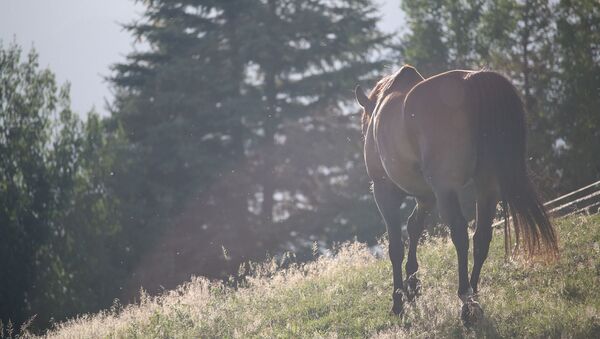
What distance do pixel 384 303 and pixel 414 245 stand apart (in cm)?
78

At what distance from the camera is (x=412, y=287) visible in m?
8.77

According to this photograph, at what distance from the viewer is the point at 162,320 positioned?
9883mm

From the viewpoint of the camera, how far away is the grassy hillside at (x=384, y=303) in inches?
287

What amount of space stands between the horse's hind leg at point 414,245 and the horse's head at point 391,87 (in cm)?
138

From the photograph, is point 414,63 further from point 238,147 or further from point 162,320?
point 162,320

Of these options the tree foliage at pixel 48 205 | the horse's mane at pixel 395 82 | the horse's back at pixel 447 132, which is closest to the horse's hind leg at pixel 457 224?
the horse's back at pixel 447 132

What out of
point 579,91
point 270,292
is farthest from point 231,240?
point 270,292

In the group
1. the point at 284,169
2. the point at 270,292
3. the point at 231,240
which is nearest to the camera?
the point at 270,292

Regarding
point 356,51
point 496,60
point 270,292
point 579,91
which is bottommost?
point 270,292

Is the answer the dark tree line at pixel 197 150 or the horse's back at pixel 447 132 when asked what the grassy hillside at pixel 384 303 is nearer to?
the horse's back at pixel 447 132

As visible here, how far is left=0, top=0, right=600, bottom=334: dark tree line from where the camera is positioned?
32.6 metres

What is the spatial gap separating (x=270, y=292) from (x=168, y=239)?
2266 cm

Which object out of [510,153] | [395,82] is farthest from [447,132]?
[395,82]

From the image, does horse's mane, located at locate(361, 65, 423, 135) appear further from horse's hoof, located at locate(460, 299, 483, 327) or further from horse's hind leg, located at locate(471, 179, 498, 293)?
horse's hoof, located at locate(460, 299, 483, 327)
